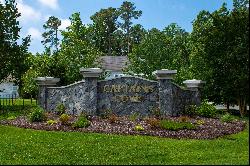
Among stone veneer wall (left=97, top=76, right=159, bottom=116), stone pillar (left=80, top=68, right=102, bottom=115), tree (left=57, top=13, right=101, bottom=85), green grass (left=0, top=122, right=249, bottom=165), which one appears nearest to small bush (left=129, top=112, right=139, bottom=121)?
stone veneer wall (left=97, top=76, right=159, bottom=116)

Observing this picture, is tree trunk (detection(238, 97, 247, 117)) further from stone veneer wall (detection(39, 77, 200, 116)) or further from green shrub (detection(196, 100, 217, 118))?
stone veneer wall (detection(39, 77, 200, 116))

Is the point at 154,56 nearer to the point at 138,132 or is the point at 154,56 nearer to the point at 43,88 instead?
the point at 43,88

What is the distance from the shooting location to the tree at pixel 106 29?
8338cm

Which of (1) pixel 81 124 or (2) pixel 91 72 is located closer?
(1) pixel 81 124

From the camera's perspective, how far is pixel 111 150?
1416 cm

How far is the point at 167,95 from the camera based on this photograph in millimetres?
23672

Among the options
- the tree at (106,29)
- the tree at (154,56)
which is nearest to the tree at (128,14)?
the tree at (106,29)

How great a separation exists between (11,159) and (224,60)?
2160cm

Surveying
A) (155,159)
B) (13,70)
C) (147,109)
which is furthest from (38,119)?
(13,70)

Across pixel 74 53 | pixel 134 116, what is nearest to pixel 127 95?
pixel 134 116

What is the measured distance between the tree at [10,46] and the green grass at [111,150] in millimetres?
16339

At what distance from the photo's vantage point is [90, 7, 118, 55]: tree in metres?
83.4

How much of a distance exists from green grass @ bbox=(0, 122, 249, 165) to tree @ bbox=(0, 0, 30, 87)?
16339 mm

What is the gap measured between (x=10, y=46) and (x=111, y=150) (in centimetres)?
2258
